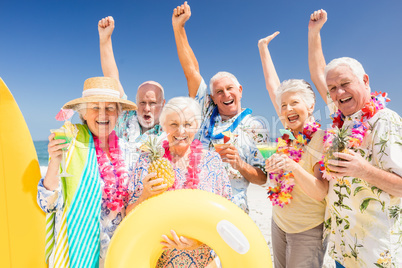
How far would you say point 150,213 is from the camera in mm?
1576

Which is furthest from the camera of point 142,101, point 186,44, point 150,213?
point 142,101

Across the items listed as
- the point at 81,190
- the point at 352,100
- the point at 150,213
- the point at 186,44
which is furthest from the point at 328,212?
the point at 186,44

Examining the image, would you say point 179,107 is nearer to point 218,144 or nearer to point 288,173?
point 218,144

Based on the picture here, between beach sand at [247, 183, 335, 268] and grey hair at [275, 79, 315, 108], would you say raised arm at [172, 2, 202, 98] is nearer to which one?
grey hair at [275, 79, 315, 108]

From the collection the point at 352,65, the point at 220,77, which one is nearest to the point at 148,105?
the point at 220,77

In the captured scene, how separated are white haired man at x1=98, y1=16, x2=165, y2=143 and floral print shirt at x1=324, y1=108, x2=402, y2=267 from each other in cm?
211

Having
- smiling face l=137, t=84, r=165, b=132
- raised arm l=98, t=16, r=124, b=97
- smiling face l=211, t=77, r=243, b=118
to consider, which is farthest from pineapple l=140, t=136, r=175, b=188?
raised arm l=98, t=16, r=124, b=97

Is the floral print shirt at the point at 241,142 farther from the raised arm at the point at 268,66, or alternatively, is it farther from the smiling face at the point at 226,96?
the raised arm at the point at 268,66

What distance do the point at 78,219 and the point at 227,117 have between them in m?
1.72

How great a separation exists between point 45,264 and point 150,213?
1295 mm

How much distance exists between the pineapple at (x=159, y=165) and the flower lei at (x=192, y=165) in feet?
0.44

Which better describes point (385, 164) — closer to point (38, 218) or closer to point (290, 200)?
point (290, 200)

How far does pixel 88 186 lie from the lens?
1.97 m

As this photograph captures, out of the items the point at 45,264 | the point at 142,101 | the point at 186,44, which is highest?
the point at 186,44
